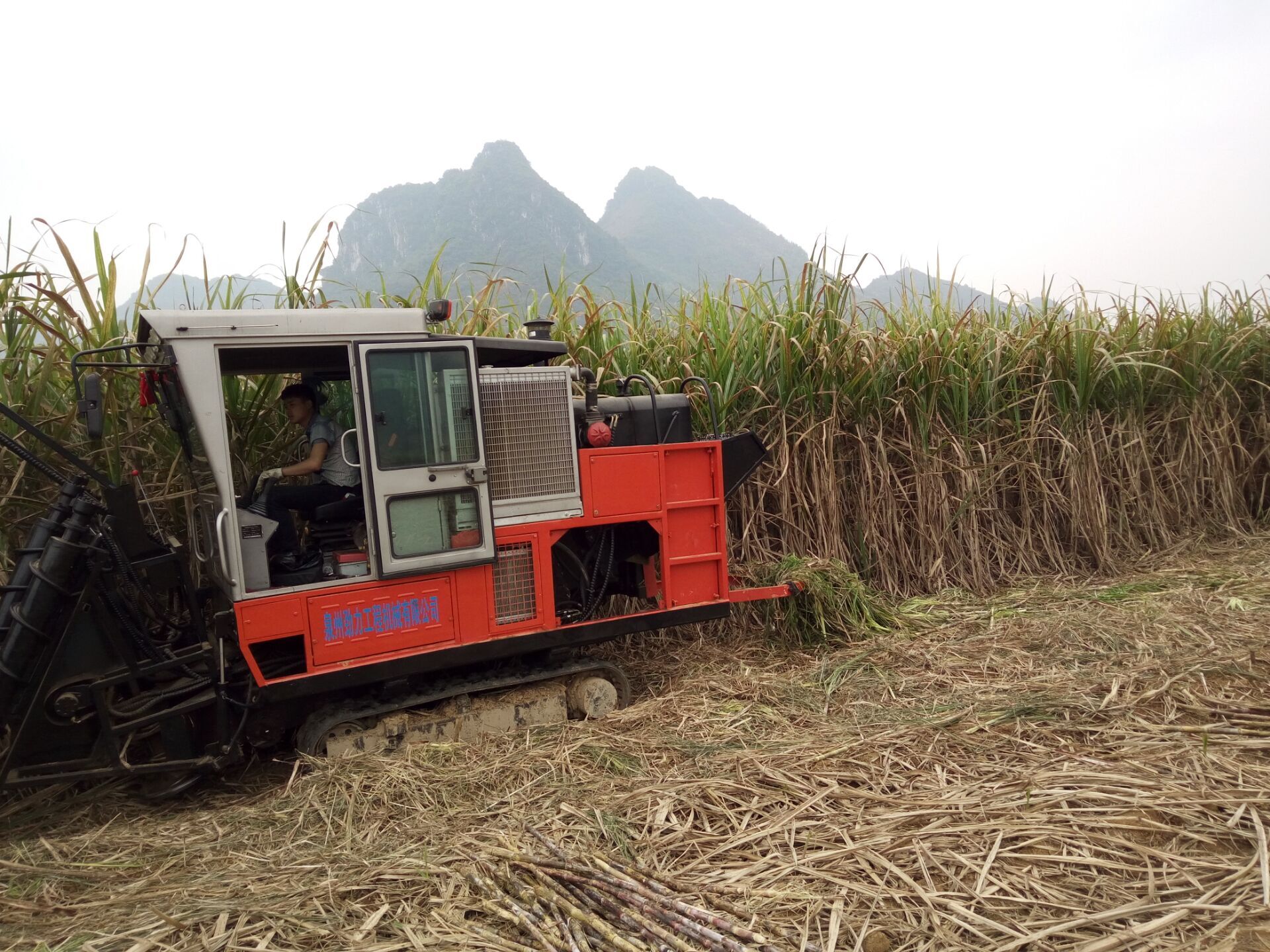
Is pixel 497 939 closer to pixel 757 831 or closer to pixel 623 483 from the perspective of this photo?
pixel 757 831

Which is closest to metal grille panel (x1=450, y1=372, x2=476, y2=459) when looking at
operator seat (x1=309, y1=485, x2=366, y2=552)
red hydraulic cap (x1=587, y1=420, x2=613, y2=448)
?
operator seat (x1=309, y1=485, x2=366, y2=552)

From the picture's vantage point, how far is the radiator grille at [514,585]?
4254mm

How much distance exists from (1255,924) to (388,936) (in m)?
2.45

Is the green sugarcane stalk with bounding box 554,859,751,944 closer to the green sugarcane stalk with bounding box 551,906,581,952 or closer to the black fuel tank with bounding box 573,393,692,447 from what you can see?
the green sugarcane stalk with bounding box 551,906,581,952

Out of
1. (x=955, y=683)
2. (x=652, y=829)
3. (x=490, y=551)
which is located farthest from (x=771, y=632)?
(x=652, y=829)

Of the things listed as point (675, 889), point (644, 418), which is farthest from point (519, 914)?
point (644, 418)

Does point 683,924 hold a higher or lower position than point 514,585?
lower

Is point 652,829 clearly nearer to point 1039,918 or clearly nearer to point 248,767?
point 1039,918

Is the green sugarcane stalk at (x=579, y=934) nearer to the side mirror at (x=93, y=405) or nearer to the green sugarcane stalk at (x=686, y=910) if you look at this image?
the green sugarcane stalk at (x=686, y=910)

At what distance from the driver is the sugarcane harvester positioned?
0.05 m

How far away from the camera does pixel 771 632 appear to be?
18.3 ft

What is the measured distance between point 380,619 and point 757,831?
202 centimetres

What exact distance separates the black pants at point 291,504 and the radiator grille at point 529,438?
2.68 ft

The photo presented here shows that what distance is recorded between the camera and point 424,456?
3.94 m
